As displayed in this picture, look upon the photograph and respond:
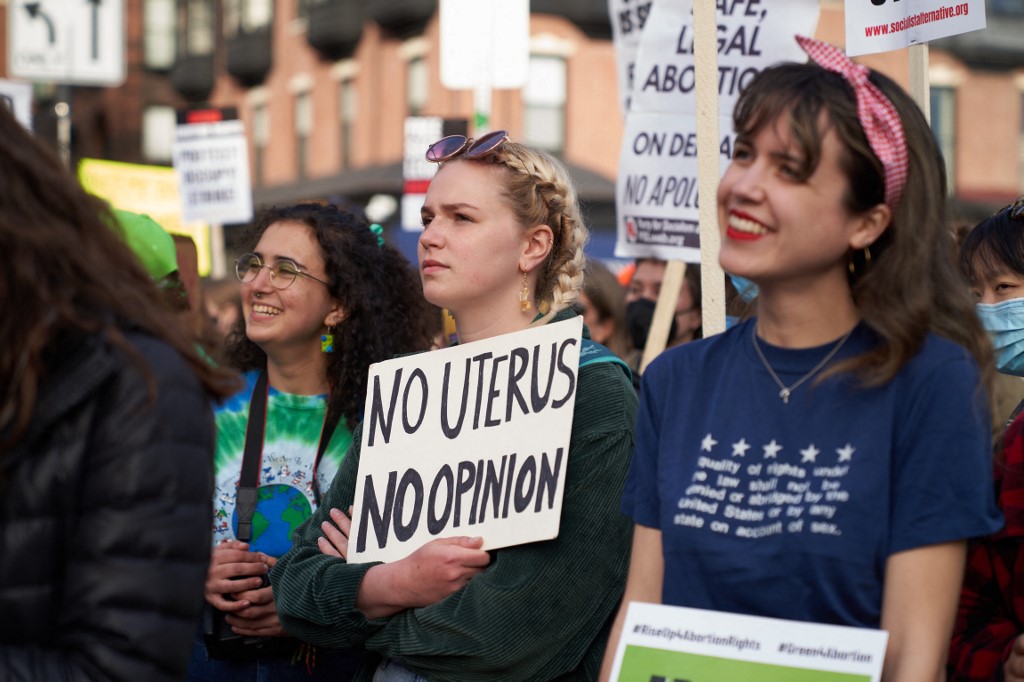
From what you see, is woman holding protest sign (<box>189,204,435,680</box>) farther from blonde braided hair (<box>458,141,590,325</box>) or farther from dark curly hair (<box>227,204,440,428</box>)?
blonde braided hair (<box>458,141,590,325</box>)

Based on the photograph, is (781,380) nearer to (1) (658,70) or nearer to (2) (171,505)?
(2) (171,505)

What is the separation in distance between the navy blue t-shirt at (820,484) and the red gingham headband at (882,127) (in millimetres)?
272

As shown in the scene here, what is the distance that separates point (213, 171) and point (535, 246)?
8.94 metres

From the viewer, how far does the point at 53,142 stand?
91.4 inches

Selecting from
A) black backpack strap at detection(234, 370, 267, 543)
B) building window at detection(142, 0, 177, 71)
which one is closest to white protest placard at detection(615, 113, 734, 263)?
black backpack strap at detection(234, 370, 267, 543)

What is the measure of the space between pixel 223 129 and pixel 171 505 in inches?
410

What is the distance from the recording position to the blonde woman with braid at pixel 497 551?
3.12 metres

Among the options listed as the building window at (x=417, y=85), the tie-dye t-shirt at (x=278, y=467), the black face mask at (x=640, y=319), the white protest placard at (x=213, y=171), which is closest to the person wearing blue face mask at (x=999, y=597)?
the tie-dye t-shirt at (x=278, y=467)

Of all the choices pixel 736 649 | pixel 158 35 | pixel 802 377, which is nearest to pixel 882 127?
pixel 802 377

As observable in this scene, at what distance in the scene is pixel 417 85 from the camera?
93.9 feet

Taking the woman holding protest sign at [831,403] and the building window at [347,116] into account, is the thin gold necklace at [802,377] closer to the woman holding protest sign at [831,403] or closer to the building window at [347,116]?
the woman holding protest sign at [831,403]

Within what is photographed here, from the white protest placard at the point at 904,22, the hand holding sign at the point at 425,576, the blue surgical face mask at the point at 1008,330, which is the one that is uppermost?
the white protest placard at the point at 904,22

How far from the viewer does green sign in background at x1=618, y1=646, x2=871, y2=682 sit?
2.31 m

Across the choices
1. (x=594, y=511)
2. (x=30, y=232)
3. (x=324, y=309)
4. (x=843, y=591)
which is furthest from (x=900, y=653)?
(x=324, y=309)
